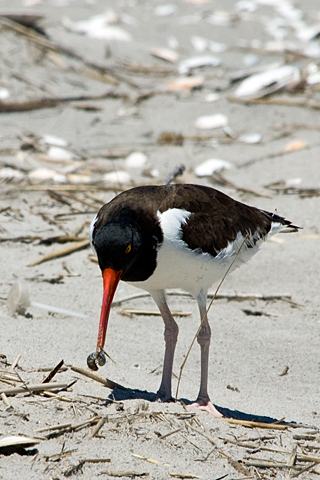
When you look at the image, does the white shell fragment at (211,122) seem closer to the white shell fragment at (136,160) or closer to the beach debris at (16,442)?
the white shell fragment at (136,160)

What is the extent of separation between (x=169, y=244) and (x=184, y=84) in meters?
7.10

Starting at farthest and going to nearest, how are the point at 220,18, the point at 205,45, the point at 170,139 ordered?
the point at 220,18
the point at 205,45
the point at 170,139

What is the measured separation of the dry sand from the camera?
2.94 meters

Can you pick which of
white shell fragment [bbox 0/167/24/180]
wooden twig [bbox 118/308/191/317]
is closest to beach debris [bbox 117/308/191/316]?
wooden twig [bbox 118/308/191/317]

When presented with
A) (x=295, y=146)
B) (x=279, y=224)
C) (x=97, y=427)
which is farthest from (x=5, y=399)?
(x=295, y=146)

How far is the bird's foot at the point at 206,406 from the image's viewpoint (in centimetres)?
363

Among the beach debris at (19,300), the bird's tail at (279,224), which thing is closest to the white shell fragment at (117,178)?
the beach debris at (19,300)

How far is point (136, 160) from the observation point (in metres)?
7.80

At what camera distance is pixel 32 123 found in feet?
29.0

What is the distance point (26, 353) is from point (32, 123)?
5586 mm

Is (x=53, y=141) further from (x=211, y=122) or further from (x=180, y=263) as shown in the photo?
(x=180, y=263)

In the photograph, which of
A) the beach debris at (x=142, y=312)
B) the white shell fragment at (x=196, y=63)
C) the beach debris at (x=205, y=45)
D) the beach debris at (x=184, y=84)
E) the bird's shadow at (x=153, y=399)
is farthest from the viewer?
the beach debris at (x=205, y=45)

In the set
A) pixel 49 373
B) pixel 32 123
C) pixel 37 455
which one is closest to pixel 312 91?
pixel 32 123

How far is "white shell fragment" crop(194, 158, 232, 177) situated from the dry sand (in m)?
0.11
